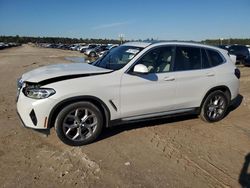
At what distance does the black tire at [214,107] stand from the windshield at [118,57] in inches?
76.3

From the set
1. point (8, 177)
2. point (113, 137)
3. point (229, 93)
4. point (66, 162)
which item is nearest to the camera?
point (8, 177)

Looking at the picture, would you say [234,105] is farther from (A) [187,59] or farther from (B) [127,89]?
(B) [127,89]

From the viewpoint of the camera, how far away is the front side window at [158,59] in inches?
208

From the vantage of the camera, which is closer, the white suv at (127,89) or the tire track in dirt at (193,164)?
the tire track in dirt at (193,164)

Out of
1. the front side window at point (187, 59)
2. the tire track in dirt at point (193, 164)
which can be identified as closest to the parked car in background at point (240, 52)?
the front side window at point (187, 59)

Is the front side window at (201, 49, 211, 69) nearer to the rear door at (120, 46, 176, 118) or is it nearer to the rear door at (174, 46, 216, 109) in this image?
the rear door at (174, 46, 216, 109)

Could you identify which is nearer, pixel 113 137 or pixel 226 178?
pixel 226 178

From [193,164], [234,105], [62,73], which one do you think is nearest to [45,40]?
[234,105]

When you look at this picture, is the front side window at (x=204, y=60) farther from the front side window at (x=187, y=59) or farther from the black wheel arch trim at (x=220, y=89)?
the black wheel arch trim at (x=220, y=89)

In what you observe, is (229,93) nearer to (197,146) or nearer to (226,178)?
(197,146)

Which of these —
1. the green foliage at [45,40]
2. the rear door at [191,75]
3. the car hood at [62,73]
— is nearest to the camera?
the car hood at [62,73]

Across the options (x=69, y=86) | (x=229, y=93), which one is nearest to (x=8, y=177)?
(x=69, y=86)

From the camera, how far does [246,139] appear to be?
5.30m

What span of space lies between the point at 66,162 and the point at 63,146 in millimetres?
612
